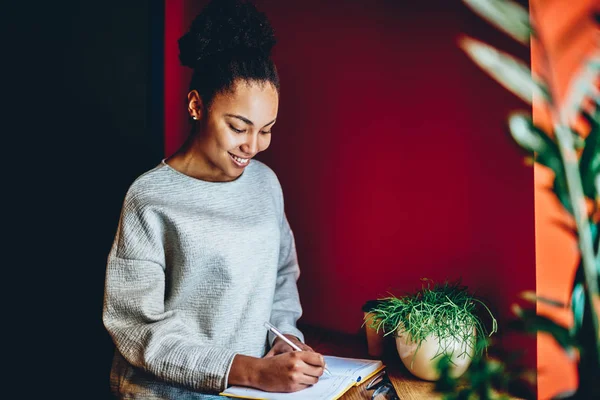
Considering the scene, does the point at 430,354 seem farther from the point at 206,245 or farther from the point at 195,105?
the point at 195,105

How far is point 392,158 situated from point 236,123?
0.49m

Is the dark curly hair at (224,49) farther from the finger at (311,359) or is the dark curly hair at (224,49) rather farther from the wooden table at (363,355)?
the wooden table at (363,355)

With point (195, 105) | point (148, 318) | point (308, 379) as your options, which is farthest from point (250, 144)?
point (308, 379)

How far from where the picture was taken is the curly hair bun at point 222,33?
4.96 feet

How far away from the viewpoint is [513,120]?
1.74ft

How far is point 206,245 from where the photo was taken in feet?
4.93

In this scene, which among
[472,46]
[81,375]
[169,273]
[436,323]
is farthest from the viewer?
[81,375]

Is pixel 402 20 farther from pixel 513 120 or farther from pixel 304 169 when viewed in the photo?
pixel 513 120

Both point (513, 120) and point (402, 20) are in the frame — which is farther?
point (402, 20)

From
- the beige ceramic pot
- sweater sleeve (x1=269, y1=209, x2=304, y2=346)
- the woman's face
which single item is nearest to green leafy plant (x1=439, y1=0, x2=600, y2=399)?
the beige ceramic pot

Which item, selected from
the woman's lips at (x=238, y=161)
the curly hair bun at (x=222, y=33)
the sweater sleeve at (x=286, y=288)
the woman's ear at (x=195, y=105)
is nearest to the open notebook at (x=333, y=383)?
the sweater sleeve at (x=286, y=288)

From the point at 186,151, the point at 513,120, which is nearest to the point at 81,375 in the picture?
the point at 186,151

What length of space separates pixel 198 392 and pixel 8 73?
120cm

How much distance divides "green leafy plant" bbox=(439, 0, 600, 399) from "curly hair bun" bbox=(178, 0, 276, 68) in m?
1.05
